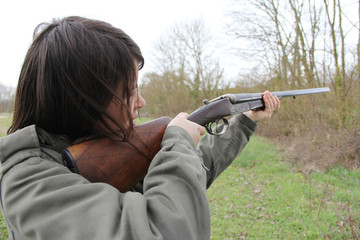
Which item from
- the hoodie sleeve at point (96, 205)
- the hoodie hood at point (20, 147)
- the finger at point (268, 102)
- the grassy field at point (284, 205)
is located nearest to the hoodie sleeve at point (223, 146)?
the finger at point (268, 102)

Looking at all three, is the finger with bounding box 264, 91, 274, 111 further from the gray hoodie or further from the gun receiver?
the gray hoodie

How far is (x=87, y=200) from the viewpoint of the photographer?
79 cm

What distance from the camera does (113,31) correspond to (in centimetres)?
110

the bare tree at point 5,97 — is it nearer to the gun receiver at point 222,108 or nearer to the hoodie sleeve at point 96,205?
the hoodie sleeve at point 96,205

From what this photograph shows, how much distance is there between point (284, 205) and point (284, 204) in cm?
5

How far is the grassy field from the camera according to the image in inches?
145

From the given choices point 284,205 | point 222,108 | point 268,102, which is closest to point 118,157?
point 222,108

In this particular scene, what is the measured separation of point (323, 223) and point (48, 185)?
4.24 metres

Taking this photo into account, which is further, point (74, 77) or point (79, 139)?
point (79, 139)

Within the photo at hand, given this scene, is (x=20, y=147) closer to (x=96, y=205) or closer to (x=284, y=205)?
(x=96, y=205)

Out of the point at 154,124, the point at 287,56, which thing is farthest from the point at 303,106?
the point at 154,124

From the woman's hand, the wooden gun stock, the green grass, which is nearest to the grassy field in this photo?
the green grass

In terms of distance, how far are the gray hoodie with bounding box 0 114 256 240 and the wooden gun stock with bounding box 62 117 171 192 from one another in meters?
0.08

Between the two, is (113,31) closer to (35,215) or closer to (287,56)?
(35,215)
